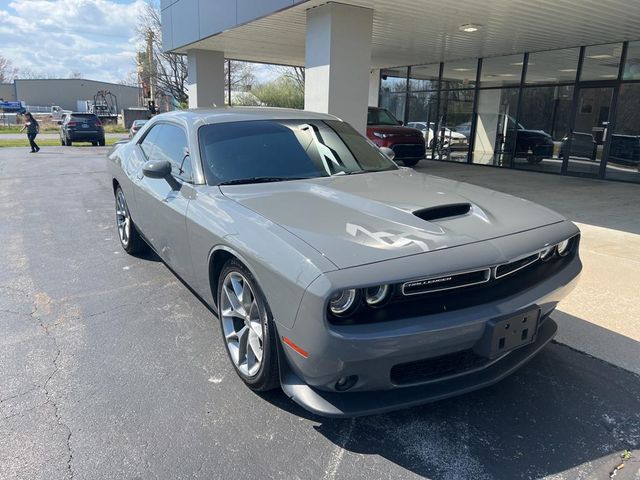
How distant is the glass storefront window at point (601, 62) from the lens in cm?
1168

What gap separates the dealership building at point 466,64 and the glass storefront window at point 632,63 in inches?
1.0

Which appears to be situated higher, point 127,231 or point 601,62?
point 601,62

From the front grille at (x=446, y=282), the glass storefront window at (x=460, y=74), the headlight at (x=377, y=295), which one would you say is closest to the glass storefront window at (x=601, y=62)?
the glass storefront window at (x=460, y=74)

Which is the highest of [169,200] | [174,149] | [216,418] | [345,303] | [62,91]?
[62,91]

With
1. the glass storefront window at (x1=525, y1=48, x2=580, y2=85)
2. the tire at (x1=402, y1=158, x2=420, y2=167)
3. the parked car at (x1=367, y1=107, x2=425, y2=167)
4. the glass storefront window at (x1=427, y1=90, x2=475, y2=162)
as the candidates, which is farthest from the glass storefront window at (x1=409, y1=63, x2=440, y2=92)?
the parked car at (x1=367, y1=107, x2=425, y2=167)

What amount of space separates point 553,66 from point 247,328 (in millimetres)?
13445

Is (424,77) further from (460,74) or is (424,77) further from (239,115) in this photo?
(239,115)

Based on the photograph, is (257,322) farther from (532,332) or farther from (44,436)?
(532,332)

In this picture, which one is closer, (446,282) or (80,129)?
(446,282)

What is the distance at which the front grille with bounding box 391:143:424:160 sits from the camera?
12172mm

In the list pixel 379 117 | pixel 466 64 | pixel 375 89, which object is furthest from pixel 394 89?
pixel 379 117

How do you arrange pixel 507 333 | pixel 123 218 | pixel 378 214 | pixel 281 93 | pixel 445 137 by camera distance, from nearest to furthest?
pixel 507 333
pixel 378 214
pixel 123 218
pixel 445 137
pixel 281 93

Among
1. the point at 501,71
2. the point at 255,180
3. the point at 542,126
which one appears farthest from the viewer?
the point at 501,71

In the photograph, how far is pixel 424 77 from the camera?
16.5 metres
